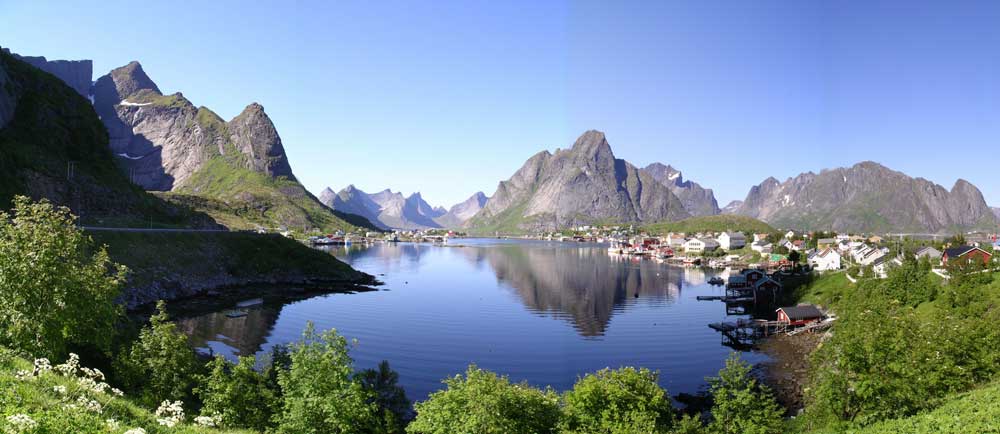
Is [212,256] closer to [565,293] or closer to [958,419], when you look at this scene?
[565,293]

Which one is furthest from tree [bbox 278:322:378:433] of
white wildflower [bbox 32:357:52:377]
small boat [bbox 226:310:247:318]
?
small boat [bbox 226:310:247:318]

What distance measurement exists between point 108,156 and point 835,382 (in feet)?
561

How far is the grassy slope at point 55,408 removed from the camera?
13.3m

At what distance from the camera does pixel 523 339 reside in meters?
69.6

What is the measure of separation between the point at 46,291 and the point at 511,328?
57108mm

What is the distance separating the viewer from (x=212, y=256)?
11119 cm

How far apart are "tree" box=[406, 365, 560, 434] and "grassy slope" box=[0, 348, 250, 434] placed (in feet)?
31.3

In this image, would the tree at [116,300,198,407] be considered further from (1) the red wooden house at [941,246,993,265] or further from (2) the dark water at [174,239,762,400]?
(1) the red wooden house at [941,246,993,265]

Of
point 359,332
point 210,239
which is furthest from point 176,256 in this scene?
point 359,332

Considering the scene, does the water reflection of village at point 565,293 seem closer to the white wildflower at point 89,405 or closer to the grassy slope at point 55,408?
the grassy slope at point 55,408

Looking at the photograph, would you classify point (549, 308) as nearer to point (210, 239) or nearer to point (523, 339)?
point (523, 339)

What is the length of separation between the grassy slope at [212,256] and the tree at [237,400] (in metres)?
66.8

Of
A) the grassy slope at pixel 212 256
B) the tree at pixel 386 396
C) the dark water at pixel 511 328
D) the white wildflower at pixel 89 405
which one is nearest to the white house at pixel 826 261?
the dark water at pixel 511 328

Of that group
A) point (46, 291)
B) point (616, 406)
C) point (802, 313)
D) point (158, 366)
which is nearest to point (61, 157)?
point (46, 291)
